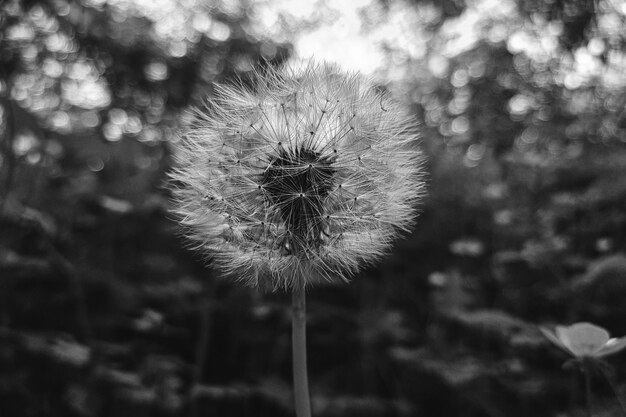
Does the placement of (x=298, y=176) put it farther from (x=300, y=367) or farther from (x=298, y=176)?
(x=300, y=367)

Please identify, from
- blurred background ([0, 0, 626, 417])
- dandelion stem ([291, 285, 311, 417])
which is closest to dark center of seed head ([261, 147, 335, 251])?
dandelion stem ([291, 285, 311, 417])

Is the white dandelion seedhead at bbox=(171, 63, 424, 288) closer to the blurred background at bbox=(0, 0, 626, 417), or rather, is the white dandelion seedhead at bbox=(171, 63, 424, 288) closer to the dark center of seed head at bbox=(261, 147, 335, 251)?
the dark center of seed head at bbox=(261, 147, 335, 251)

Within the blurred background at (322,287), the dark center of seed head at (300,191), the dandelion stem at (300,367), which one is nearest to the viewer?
the dandelion stem at (300,367)

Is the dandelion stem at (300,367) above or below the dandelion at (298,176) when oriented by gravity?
below

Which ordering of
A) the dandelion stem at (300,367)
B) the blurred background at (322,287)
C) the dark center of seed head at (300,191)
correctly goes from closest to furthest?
1. the dandelion stem at (300,367)
2. the dark center of seed head at (300,191)
3. the blurred background at (322,287)

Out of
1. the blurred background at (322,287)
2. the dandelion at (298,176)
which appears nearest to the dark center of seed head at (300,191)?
the dandelion at (298,176)

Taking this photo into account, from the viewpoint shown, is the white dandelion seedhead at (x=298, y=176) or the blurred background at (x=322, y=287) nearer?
the white dandelion seedhead at (x=298, y=176)

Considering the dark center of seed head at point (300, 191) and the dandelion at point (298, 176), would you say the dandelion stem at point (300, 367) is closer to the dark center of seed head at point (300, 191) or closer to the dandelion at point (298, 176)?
the dandelion at point (298, 176)

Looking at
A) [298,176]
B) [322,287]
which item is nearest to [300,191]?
[298,176]
